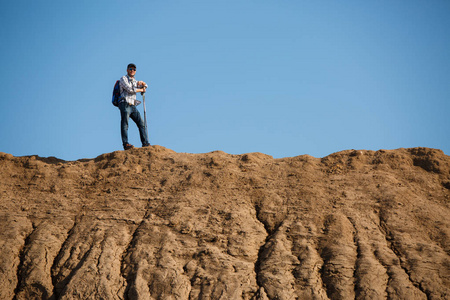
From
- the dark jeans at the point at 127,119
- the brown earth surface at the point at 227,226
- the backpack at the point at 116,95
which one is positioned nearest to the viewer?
the brown earth surface at the point at 227,226

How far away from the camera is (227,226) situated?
905 cm

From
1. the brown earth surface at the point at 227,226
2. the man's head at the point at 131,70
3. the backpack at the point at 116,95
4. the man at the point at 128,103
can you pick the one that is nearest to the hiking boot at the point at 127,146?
the man at the point at 128,103

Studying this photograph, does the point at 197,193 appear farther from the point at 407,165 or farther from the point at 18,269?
the point at 407,165

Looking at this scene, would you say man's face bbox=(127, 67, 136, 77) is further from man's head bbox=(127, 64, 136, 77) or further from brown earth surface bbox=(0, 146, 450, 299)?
brown earth surface bbox=(0, 146, 450, 299)

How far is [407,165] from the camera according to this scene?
1031cm

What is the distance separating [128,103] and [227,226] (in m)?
4.07

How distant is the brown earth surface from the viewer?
802cm

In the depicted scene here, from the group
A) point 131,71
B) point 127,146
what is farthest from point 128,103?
point 127,146

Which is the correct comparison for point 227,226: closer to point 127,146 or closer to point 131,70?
point 127,146

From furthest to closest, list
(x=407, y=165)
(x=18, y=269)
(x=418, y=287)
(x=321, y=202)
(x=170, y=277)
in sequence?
1. (x=407, y=165)
2. (x=321, y=202)
3. (x=18, y=269)
4. (x=170, y=277)
5. (x=418, y=287)

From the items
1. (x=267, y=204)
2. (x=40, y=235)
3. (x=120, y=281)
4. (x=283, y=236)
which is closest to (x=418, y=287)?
(x=283, y=236)

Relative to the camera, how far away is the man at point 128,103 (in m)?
11.2

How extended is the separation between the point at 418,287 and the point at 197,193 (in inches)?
175

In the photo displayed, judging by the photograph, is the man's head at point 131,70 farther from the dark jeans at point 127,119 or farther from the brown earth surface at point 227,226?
the brown earth surface at point 227,226
